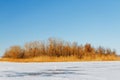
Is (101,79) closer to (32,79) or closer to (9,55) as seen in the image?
(32,79)

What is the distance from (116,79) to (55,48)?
16802 mm

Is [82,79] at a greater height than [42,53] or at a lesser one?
lesser

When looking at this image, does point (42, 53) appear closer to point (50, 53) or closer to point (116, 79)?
point (50, 53)

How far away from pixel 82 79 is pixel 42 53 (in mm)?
15952

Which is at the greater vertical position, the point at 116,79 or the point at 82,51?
the point at 82,51

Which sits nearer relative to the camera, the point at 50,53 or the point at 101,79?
the point at 101,79

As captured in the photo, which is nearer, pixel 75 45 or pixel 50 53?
pixel 50 53

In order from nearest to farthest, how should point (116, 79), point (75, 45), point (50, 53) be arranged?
point (116, 79), point (50, 53), point (75, 45)

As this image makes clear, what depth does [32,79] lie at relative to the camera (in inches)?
301

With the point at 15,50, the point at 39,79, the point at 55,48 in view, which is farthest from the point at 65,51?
the point at 39,79

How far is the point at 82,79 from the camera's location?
25.0 ft

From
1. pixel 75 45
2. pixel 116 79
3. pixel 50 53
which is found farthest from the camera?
pixel 75 45

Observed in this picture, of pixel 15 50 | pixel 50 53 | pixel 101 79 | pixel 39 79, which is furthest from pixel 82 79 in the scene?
pixel 15 50

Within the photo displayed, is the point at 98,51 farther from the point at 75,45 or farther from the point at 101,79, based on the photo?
the point at 101,79
